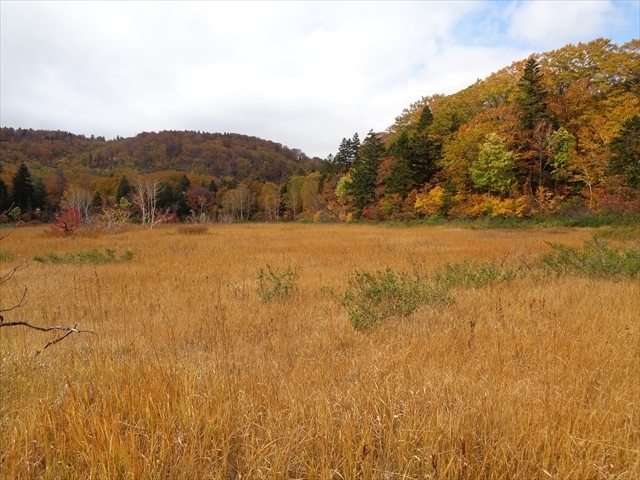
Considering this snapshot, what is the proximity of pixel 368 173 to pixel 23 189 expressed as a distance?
53711mm

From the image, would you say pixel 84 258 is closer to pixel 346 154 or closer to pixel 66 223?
pixel 66 223

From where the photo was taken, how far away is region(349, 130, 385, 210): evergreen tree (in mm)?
45938

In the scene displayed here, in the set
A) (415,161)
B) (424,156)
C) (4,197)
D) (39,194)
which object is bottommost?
(4,197)

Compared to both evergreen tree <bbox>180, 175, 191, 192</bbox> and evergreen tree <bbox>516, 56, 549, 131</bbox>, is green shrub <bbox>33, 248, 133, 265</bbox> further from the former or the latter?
evergreen tree <bbox>180, 175, 191, 192</bbox>

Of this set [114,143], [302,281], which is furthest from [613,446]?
[114,143]

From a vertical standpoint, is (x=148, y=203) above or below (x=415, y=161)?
below

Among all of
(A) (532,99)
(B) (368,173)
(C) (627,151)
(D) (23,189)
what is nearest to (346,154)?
(B) (368,173)

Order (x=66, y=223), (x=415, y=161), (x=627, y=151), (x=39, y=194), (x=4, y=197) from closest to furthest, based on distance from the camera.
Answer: (x=66, y=223) → (x=627, y=151) → (x=415, y=161) → (x=4, y=197) → (x=39, y=194)

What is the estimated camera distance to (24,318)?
4863 mm

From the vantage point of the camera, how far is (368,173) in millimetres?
46031

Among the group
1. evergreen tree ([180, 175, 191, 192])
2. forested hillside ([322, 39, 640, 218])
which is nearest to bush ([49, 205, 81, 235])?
forested hillside ([322, 39, 640, 218])

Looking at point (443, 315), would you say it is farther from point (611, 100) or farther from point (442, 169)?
point (442, 169)

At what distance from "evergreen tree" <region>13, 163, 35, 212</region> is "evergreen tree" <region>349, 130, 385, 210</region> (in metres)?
51.6

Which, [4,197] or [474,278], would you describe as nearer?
[474,278]
